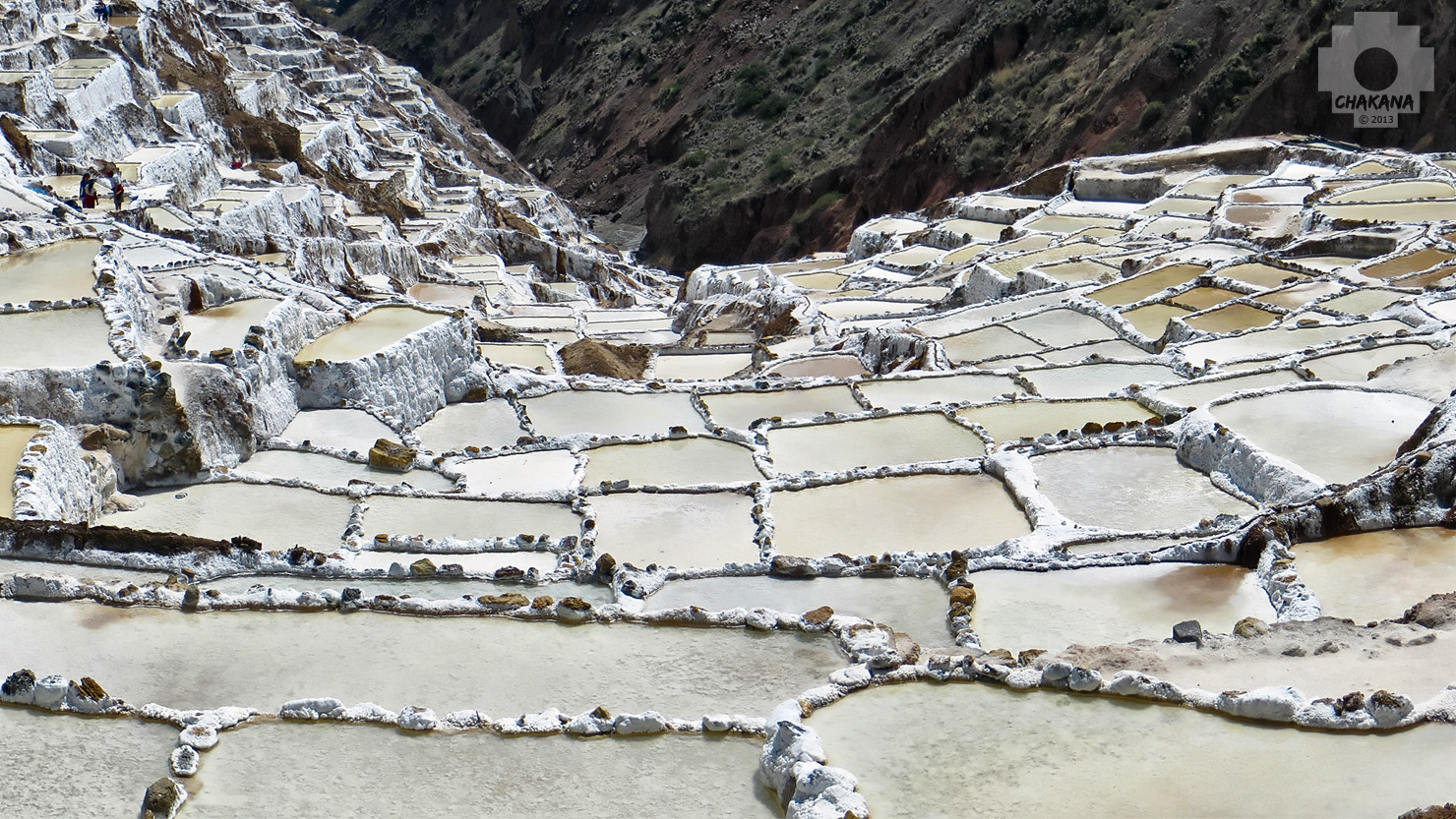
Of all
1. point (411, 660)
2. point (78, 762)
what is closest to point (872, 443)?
point (411, 660)

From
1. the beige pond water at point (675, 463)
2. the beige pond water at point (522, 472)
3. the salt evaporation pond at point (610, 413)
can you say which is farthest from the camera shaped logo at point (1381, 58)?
the beige pond water at point (522, 472)

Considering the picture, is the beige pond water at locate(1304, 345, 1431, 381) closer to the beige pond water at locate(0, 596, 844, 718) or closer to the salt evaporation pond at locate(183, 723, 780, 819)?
the beige pond water at locate(0, 596, 844, 718)

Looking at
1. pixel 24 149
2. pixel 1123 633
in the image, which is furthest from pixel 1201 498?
pixel 24 149

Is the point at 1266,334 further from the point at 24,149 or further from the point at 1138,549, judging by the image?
the point at 24,149

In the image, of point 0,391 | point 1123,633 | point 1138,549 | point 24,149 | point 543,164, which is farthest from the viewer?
point 543,164

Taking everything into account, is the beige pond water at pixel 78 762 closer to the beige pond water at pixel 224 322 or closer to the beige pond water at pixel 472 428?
the beige pond water at pixel 472 428

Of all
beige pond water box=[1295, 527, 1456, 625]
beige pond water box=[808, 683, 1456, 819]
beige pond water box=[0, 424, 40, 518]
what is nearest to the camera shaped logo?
beige pond water box=[1295, 527, 1456, 625]

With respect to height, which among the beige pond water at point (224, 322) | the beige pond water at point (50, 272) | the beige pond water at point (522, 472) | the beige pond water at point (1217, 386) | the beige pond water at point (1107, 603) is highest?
the beige pond water at point (50, 272)
